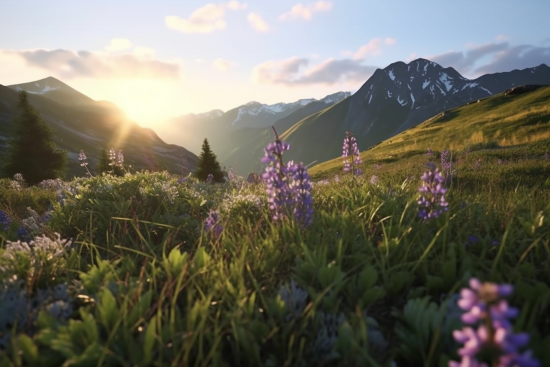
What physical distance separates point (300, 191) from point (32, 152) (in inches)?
1314

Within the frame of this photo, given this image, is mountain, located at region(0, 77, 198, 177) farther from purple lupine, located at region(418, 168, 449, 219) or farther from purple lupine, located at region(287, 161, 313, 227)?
purple lupine, located at region(418, 168, 449, 219)

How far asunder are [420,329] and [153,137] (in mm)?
143957

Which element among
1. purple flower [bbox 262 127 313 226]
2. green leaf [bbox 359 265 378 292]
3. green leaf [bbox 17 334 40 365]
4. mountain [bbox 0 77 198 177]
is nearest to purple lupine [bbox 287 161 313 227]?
purple flower [bbox 262 127 313 226]

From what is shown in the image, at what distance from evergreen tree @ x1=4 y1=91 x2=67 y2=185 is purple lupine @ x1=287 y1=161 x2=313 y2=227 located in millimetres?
29824

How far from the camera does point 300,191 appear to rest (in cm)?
357

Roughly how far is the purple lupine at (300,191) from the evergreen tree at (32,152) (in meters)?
29.8

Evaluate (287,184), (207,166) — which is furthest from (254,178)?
(207,166)

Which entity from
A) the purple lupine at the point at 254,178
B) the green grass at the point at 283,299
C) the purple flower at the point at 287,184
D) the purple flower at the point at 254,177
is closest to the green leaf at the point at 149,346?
the green grass at the point at 283,299

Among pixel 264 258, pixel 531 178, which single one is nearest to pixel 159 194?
pixel 264 258

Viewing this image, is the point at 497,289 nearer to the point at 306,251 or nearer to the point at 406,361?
the point at 406,361

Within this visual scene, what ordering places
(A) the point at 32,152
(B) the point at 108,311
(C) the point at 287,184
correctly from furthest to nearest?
(A) the point at 32,152, (C) the point at 287,184, (B) the point at 108,311

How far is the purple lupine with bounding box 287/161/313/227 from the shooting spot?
352cm

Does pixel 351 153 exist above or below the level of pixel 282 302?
above

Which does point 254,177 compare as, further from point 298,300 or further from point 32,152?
point 32,152
